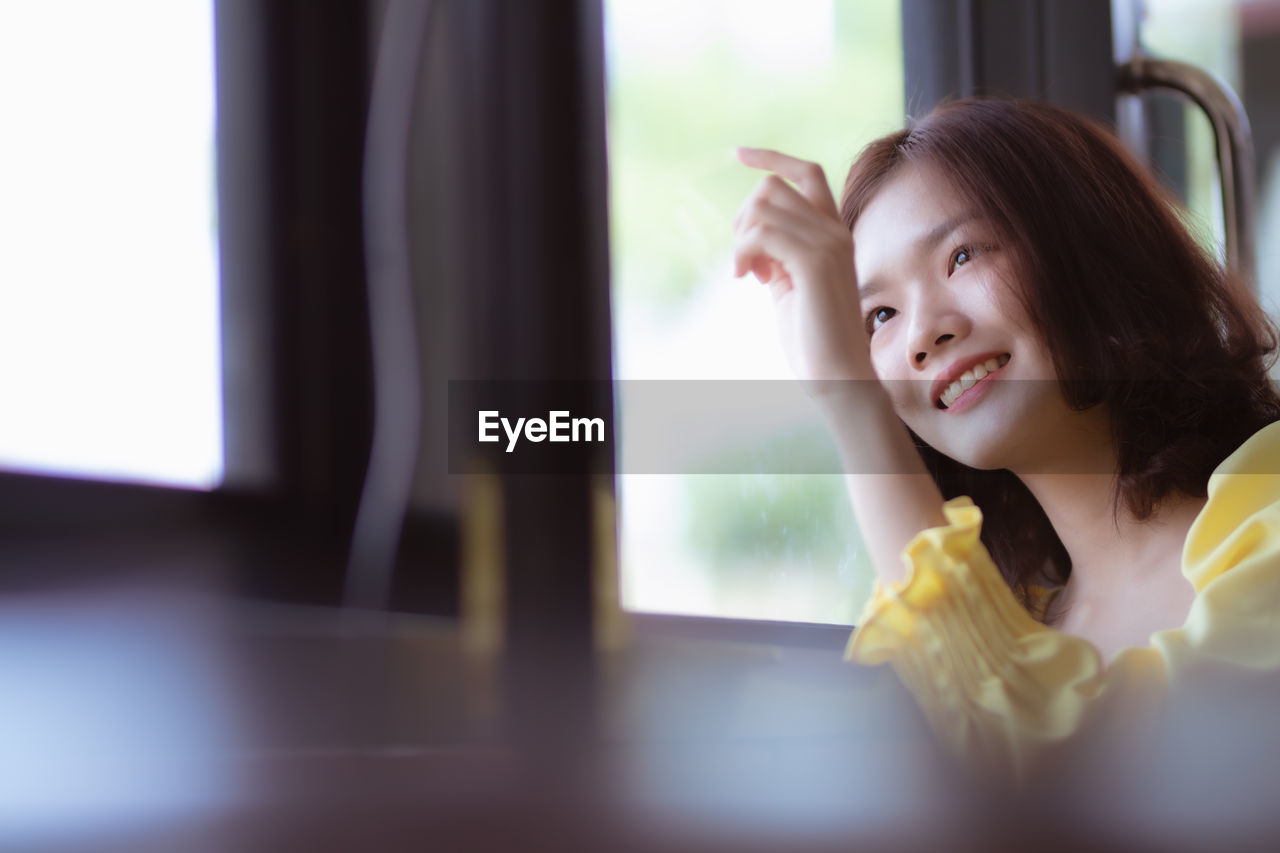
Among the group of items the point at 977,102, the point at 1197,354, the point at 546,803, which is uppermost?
the point at 977,102

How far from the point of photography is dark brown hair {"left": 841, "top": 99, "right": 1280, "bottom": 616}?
1.39ft

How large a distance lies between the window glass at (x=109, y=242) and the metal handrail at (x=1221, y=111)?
0.64 meters

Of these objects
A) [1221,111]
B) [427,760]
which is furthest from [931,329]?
[1221,111]

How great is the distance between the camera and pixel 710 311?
382 millimetres

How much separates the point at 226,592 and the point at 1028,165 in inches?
15.4

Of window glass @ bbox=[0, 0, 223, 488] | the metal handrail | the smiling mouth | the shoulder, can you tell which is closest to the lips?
the smiling mouth

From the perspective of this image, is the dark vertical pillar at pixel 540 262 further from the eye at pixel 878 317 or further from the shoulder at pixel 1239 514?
the shoulder at pixel 1239 514

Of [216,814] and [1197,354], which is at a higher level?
[1197,354]

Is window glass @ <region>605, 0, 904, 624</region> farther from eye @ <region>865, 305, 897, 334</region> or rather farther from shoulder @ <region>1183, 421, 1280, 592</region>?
shoulder @ <region>1183, 421, 1280, 592</region>

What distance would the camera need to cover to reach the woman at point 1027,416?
1.21ft

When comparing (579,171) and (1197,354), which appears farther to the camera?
(1197,354)

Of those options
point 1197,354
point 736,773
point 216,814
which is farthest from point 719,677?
point 1197,354

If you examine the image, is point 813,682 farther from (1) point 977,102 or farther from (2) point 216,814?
(1) point 977,102

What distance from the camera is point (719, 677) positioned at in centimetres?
33
